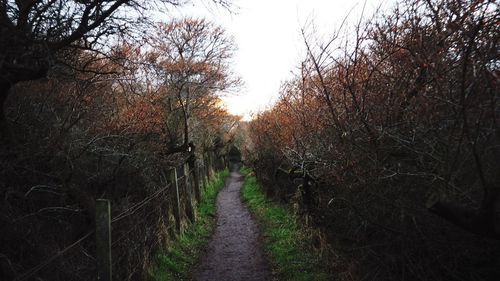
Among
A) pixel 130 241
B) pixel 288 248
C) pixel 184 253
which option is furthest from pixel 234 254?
pixel 130 241

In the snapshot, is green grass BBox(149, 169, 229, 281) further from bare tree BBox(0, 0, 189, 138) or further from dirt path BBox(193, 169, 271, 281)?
bare tree BBox(0, 0, 189, 138)

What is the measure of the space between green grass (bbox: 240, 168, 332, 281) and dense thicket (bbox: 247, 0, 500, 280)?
694 mm

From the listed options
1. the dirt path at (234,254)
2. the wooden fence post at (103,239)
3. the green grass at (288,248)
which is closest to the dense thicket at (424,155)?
the green grass at (288,248)

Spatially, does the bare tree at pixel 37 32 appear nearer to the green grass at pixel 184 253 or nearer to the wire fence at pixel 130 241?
the wire fence at pixel 130 241

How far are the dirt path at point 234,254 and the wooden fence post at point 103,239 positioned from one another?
106 inches

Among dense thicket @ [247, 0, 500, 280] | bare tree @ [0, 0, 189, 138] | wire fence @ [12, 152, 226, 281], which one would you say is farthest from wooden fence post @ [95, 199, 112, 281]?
dense thicket @ [247, 0, 500, 280]

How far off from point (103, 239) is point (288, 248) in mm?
4578

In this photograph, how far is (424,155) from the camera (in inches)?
148

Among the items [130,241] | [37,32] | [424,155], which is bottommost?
[130,241]

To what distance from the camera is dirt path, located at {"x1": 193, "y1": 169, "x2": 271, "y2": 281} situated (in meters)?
6.80

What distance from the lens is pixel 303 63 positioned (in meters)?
6.36

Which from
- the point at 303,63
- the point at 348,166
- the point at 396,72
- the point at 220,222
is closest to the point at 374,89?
the point at 396,72

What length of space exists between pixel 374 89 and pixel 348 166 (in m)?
1.24

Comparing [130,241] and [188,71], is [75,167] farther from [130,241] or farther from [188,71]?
[188,71]
